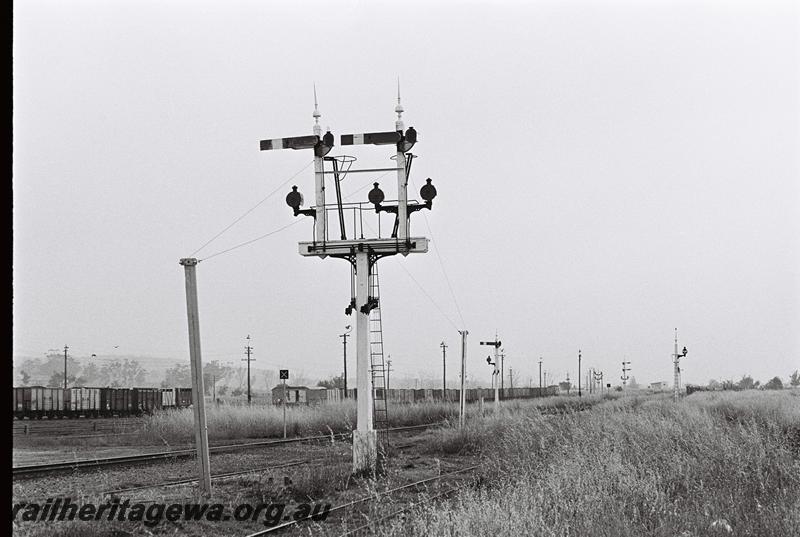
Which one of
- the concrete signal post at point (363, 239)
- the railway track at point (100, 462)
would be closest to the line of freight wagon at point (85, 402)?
the railway track at point (100, 462)

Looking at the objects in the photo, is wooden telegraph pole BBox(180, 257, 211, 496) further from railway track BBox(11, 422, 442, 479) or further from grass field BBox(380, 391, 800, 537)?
grass field BBox(380, 391, 800, 537)

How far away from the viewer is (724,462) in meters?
11.6

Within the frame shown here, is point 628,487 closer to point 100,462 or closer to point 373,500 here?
point 373,500

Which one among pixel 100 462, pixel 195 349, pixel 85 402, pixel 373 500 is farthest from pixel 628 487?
pixel 85 402

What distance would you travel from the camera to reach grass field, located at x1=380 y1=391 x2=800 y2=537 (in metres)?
7.25

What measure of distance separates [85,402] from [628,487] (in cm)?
4613

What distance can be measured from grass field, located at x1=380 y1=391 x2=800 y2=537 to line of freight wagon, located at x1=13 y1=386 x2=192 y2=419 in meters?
35.6

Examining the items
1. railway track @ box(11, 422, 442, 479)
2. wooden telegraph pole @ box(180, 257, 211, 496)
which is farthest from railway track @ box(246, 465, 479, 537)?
wooden telegraph pole @ box(180, 257, 211, 496)

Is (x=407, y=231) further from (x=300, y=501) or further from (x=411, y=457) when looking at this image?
(x=411, y=457)

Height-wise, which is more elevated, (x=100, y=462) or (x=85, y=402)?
(x=100, y=462)

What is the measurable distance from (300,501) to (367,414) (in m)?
3.17

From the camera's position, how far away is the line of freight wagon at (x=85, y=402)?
1780 inches

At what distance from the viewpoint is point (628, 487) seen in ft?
30.5
